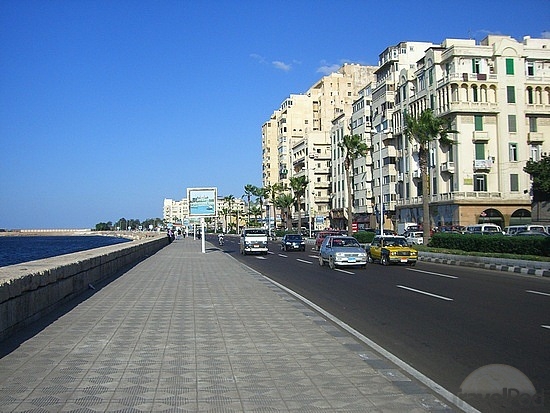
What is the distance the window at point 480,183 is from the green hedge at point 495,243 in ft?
74.6

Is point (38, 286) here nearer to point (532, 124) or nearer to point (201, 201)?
point (201, 201)

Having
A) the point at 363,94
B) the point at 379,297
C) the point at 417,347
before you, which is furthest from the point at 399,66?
the point at 417,347

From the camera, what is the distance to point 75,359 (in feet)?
26.9

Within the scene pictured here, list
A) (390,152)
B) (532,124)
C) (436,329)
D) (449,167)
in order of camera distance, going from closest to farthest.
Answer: (436,329) < (449,167) < (532,124) < (390,152)

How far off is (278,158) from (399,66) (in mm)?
68191

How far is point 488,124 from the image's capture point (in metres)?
60.7

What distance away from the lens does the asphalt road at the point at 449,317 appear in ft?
27.0

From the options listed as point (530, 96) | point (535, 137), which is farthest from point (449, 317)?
point (530, 96)

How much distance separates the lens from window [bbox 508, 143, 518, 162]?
200 ft

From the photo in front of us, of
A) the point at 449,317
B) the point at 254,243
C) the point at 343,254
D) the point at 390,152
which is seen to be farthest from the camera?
the point at 390,152

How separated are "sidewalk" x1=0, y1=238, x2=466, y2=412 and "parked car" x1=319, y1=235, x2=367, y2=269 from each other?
14562 mm

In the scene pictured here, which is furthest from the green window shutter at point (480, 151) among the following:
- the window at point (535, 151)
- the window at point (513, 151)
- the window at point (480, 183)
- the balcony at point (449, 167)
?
the window at point (535, 151)

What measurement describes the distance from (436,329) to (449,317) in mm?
1630

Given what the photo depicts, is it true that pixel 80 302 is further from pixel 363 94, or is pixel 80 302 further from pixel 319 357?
pixel 363 94
